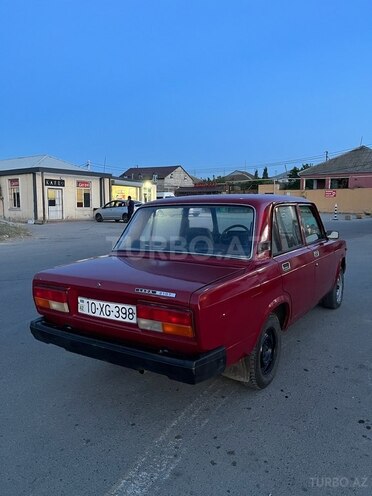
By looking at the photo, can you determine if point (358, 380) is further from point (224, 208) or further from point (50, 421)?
point (50, 421)

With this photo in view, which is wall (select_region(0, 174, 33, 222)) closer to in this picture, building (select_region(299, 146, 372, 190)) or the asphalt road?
the asphalt road

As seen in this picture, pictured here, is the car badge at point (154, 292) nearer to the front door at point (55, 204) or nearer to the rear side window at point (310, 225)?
the rear side window at point (310, 225)

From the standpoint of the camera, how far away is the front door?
88.6ft

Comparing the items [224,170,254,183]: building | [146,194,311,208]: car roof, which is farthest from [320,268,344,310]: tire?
[224,170,254,183]: building

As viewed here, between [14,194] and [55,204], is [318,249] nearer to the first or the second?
[55,204]

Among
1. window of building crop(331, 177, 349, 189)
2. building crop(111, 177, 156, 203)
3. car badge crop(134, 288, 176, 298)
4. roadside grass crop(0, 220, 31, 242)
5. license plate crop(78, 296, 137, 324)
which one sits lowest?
roadside grass crop(0, 220, 31, 242)

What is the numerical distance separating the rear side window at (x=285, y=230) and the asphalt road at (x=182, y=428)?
1143 millimetres

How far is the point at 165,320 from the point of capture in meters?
2.61

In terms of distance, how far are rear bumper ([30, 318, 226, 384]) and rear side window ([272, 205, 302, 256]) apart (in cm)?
131

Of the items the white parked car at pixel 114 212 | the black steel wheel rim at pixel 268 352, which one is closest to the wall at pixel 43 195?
the white parked car at pixel 114 212

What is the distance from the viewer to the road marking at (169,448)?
2242mm

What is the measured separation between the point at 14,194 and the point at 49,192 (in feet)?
9.28

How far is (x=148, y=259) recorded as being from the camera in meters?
3.58

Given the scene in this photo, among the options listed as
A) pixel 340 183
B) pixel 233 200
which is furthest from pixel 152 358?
pixel 340 183
